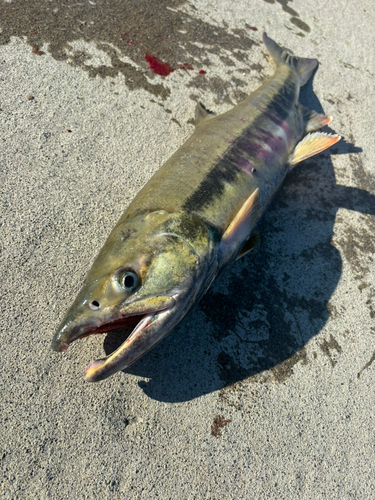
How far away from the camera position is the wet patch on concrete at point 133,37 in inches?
155

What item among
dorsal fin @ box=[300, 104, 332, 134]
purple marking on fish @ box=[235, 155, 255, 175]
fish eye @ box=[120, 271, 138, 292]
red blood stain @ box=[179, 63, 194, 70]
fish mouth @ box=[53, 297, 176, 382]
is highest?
dorsal fin @ box=[300, 104, 332, 134]

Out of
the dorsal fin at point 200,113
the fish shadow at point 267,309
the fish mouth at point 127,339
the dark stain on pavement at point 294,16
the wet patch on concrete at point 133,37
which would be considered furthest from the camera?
the dark stain on pavement at point 294,16

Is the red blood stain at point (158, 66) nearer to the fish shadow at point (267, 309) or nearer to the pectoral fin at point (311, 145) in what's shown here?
the pectoral fin at point (311, 145)

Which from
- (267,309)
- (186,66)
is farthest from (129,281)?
(186,66)

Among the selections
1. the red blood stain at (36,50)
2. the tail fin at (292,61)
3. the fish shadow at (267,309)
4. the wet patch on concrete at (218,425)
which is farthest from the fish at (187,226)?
the red blood stain at (36,50)

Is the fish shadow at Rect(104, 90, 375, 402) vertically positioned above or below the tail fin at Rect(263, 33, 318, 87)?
below

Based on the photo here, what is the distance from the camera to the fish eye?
2.04 m

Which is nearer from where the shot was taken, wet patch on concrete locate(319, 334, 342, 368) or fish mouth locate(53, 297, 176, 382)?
A: fish mouth locate(53, 297, 176, 382)

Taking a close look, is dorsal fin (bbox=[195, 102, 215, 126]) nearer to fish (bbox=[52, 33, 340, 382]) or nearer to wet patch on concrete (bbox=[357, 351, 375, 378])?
fish (bbox=[52, 33, 340, 382])

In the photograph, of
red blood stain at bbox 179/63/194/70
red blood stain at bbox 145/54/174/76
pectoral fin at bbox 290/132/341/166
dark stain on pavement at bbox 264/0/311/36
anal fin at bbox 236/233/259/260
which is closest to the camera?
anal fin at bbox 236/233/259/260

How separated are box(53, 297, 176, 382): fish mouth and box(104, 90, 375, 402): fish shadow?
0.52 metres

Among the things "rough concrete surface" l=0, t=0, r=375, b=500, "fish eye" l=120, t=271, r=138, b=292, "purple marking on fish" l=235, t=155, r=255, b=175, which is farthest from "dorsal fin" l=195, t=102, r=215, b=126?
"fish eye" l=120, t=271, r=138, b=292

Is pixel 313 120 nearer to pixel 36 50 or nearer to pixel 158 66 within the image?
pixel 158 66

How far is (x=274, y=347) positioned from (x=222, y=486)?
108 cm
